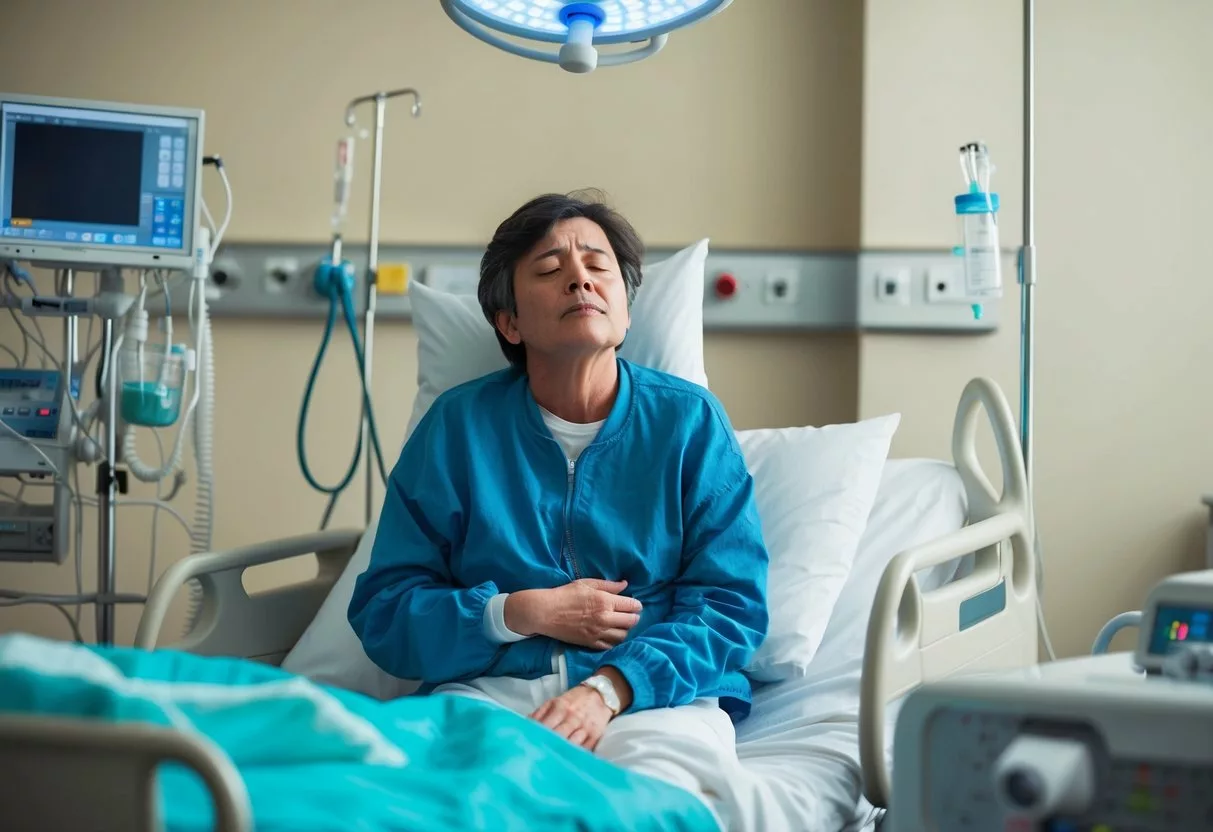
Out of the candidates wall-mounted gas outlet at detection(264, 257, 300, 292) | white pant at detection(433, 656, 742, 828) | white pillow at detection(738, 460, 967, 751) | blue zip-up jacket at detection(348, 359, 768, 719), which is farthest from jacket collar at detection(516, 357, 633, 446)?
wall-mounted gas outlet at detection(264, 257, 300, 292)

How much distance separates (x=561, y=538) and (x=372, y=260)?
54.0 inches

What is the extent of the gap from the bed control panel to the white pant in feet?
1.66

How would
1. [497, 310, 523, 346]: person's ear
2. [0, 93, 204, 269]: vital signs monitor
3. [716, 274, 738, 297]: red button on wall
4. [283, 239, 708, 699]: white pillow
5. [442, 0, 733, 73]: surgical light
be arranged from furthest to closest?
[716, 274, 738, 297]: red button on wall < [0, 93, 204, 269]: vital signs monitor < [283, 239, 708, 699]: white pillow < [497, 310, 523, 346]: person's ear < [442, 0, 733, 73]: surgical light

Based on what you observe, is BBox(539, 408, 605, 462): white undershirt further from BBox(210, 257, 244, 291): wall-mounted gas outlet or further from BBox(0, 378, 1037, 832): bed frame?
BBox(210, 257, 244, 291): wall-mounted gas outlet

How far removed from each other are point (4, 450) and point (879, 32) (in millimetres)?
2252

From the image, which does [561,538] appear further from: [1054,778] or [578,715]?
[1054,778]

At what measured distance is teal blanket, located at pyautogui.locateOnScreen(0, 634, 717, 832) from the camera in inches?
41.9

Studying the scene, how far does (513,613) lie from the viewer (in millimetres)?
1673

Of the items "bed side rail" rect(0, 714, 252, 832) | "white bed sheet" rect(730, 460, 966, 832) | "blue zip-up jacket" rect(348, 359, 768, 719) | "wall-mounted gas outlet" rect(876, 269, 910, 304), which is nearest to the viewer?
"bed side rail" rect(0, 714, 252, 832)

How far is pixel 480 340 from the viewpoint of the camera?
2164mm

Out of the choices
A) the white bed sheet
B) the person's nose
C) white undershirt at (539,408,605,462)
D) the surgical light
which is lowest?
the white bed sheet

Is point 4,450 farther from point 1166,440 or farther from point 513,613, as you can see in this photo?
point 1166,440

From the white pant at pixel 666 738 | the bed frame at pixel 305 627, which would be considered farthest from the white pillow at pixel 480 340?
the white pant at pixel 666 738

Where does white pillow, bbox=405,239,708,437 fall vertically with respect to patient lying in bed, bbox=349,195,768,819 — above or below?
above
